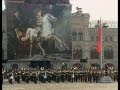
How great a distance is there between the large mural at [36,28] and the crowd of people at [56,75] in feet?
44.3

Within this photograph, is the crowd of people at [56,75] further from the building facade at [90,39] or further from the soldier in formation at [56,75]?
the building facade at [90,39]

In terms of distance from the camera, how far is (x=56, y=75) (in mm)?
23750

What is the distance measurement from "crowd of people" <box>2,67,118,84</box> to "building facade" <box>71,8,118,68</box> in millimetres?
15986

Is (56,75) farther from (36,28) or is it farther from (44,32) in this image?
(44,32)

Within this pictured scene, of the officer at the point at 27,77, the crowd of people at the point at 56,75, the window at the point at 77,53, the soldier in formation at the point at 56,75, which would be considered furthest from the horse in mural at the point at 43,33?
the officer at the point at 27,77

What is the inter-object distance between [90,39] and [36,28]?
676 cm

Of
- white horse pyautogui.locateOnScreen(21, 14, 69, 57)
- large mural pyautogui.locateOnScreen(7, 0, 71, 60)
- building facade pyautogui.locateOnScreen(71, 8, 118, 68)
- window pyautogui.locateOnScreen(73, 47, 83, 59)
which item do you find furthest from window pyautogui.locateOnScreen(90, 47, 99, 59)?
white horse pyautogui.locateOnScreen(21, 14, 69, 57)

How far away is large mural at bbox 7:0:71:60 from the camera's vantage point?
38.4 metres

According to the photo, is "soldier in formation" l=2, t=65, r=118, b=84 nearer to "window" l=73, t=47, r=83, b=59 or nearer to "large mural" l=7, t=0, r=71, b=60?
"large mural" l=7, t=0, r=71, b=60

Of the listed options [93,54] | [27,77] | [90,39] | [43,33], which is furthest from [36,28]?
[27,77]

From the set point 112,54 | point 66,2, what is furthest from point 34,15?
point 112,54

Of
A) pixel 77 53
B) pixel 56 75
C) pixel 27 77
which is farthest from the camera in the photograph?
pixel 77 53

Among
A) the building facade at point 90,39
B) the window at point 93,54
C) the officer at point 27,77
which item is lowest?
the officer at point 27,77

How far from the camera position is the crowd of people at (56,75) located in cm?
2336
